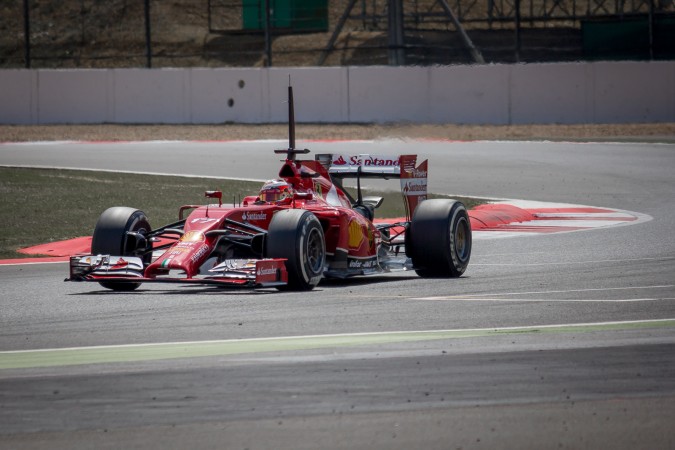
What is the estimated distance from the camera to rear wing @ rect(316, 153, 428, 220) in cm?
1312

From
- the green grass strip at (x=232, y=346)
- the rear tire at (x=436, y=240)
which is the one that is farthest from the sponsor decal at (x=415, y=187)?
the green grass strip at (x=232, y=346)

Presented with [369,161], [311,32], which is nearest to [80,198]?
[369,161]

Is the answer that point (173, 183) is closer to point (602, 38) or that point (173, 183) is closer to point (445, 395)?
point (445, 395)

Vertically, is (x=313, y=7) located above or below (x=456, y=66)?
above

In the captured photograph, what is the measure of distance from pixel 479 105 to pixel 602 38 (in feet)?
28.0

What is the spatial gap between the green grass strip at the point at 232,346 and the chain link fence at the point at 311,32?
95.0 feet

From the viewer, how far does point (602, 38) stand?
129ft

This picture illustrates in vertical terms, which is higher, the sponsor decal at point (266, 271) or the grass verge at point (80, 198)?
the grass verge at point (80, 198)

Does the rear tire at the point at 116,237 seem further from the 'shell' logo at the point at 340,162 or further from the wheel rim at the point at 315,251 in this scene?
the 'shell' logo at the point at 340,162

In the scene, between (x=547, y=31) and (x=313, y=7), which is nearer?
(x=547, y=31)

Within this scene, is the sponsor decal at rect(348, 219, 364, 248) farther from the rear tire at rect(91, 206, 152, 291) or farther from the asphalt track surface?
the rear tire at rect(91, 206, 152, 291)

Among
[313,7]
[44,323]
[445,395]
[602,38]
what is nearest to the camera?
[445,395]

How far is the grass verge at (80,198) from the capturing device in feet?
53.5

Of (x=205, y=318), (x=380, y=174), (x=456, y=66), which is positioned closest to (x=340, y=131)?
(x=456, y=66)
